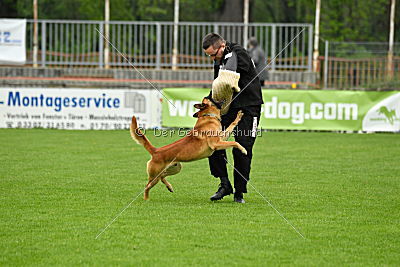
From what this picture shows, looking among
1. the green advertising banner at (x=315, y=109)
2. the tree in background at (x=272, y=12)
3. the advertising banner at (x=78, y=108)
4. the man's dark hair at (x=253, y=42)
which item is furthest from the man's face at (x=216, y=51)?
the tree in background at (x=272, y=12)

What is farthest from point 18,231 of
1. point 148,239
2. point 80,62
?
point 80,62

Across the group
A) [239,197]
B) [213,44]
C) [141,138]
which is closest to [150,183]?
[141,138]

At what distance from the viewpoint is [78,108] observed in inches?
683

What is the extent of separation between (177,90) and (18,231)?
1127cm

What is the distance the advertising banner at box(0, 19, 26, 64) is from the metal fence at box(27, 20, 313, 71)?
14.3 inches

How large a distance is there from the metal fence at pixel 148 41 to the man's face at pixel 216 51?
39.5 feet

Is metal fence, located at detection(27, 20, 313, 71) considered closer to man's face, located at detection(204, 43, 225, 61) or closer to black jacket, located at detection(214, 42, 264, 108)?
black jacket, located at detection(214, 42, 264, 108)

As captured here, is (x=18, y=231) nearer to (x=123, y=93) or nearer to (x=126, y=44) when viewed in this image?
(x=123, y=93)

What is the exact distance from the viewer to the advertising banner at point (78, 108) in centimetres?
1717

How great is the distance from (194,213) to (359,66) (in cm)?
1284

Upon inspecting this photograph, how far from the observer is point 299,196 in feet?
27.8

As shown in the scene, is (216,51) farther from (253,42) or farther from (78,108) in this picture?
(78,108)

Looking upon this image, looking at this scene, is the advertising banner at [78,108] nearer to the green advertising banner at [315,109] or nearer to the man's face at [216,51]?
the green advertising banner at [315,109]

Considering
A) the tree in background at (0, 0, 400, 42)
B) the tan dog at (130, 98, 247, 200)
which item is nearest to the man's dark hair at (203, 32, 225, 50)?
the tan dog at (130, 98, 247, 200)
